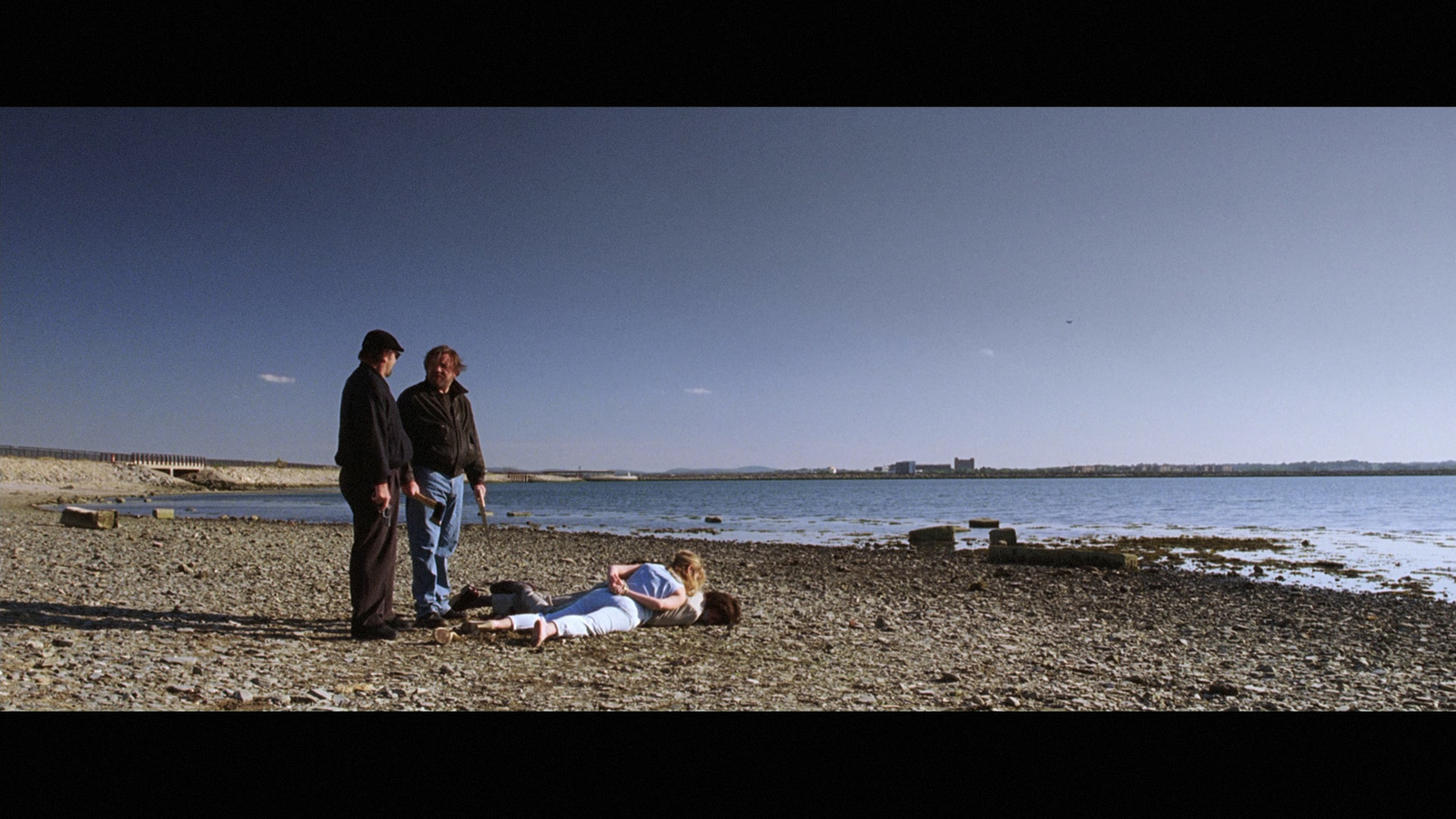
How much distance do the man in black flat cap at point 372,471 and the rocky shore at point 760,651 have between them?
1.04 feet

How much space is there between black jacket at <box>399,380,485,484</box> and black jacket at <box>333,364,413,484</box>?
1.58ft

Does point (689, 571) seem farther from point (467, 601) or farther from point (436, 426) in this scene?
point (436, 426)

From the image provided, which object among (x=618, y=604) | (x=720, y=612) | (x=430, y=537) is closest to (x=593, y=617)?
(x=618, y=604)

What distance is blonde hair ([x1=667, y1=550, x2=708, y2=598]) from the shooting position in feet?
21.4

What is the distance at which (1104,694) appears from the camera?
15.9ft

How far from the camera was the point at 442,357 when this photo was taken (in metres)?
6.36

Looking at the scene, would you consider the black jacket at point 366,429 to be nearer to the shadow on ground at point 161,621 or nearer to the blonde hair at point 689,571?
the shadow on ground at point 161,621

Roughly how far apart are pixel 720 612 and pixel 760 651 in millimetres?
908
